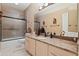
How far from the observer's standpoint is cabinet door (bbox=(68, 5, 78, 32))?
1.86 metres

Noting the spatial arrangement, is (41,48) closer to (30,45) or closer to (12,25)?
(30,45)

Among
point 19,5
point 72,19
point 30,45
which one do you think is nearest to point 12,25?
point 19,5

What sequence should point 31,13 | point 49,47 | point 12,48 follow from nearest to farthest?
1. point 49,47
2. point 12,48
3. point 31,13

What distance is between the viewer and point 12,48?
202cm

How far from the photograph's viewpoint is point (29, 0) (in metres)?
2.00

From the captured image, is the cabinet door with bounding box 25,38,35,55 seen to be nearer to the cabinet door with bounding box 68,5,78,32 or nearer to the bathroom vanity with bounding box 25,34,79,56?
the bathroom vanity with bounding box 25,34,79,56

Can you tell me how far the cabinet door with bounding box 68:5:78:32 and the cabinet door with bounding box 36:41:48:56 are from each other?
Answer: 0.53 meters

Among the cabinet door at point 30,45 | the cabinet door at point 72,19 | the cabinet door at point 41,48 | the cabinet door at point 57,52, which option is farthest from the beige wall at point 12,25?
the cabinet door at point 72,19

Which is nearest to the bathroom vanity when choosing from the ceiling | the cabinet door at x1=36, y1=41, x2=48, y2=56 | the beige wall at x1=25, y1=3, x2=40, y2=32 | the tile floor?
the cabinet door at x1=36, y1=41, x2=48, y2=56

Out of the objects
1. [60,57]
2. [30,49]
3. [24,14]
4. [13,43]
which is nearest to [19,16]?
[24,14]

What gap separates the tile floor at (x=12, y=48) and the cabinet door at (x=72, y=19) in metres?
0.90

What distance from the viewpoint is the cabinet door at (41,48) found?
1.97 metres

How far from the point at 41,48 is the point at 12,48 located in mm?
525

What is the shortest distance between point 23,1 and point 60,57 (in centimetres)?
115
